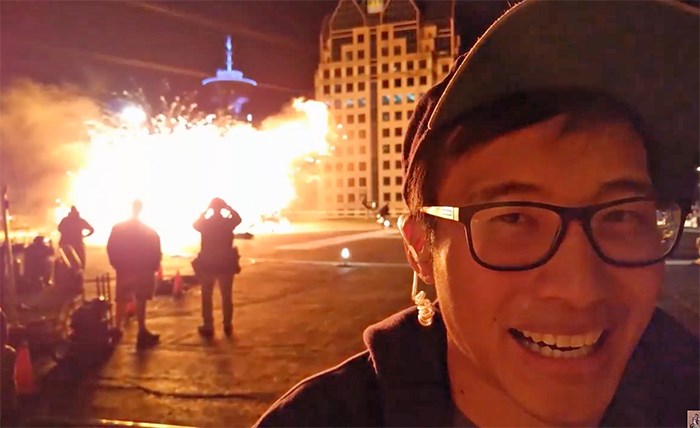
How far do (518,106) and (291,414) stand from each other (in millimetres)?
882

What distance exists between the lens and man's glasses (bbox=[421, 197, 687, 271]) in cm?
113

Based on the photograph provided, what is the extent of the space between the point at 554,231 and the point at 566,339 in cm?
22

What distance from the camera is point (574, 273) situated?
3.65 feet

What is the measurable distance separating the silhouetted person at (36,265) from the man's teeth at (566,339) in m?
9.13

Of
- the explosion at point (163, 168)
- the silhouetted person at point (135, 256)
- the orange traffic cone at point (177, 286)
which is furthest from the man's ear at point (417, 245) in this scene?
the explosion at point (163, 168)

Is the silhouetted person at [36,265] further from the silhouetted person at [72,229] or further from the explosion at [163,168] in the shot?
the explosion at [163,168]

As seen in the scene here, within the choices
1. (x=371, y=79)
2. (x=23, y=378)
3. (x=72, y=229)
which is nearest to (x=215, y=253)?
(x=23, y=378)

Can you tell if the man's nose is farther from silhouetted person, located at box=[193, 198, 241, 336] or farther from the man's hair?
silhouetted person, located at box=[193, 198, 241, 336]

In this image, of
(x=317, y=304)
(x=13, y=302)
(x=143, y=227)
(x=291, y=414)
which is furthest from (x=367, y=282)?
(x=291, y=414)

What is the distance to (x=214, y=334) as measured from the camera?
677cm

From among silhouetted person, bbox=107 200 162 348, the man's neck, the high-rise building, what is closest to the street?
silhouetted person, bbox=107 200 162 348

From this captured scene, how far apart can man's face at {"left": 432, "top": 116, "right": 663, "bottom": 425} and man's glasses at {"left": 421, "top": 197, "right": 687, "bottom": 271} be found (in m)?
0.02

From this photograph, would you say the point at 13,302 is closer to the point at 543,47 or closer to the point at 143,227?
the point at 143,227

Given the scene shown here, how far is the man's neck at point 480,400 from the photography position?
1.31 m
